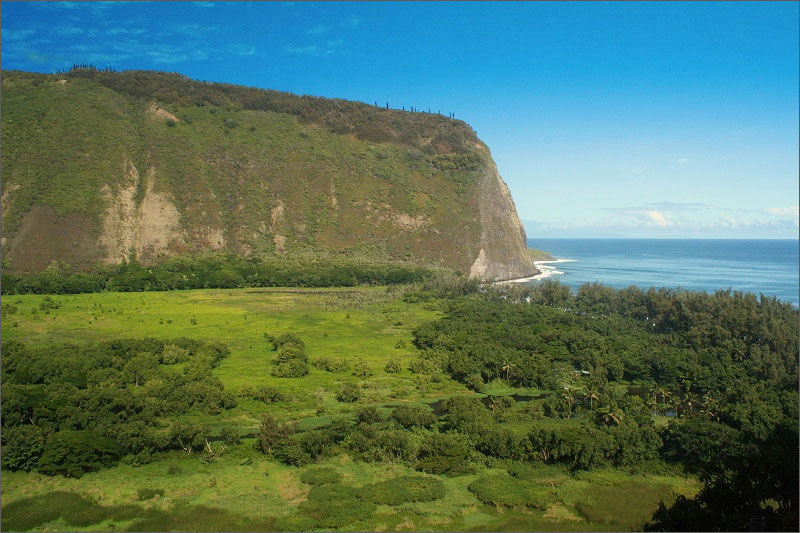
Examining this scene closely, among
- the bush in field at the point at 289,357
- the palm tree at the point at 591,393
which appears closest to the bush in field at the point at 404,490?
the palm tree at the point at 591,393

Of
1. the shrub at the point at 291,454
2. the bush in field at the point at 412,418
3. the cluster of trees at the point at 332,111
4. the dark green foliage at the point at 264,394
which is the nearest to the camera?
the shrub at the point at 291,454

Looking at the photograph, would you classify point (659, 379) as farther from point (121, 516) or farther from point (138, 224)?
point (138, 224)

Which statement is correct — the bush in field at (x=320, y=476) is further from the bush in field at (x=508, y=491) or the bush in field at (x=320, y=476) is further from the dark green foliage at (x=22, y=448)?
the dark green foliage at (x=22, y=448)

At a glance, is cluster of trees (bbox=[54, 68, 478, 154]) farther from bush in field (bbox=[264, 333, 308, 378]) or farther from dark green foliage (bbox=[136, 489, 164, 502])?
dark green foliage (bbox=[136, 489, 164, 502])

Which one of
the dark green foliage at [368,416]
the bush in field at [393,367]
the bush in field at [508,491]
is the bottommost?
the bush in field at [508,491]

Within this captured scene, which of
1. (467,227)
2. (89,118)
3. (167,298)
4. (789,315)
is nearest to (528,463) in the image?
(789,315)

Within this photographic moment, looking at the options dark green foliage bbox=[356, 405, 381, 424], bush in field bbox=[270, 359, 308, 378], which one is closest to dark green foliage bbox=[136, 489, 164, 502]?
dark green foliage bbox=[356, 405, 381, 424]

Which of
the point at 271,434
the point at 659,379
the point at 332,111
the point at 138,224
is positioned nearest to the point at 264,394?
the point at 271,434
